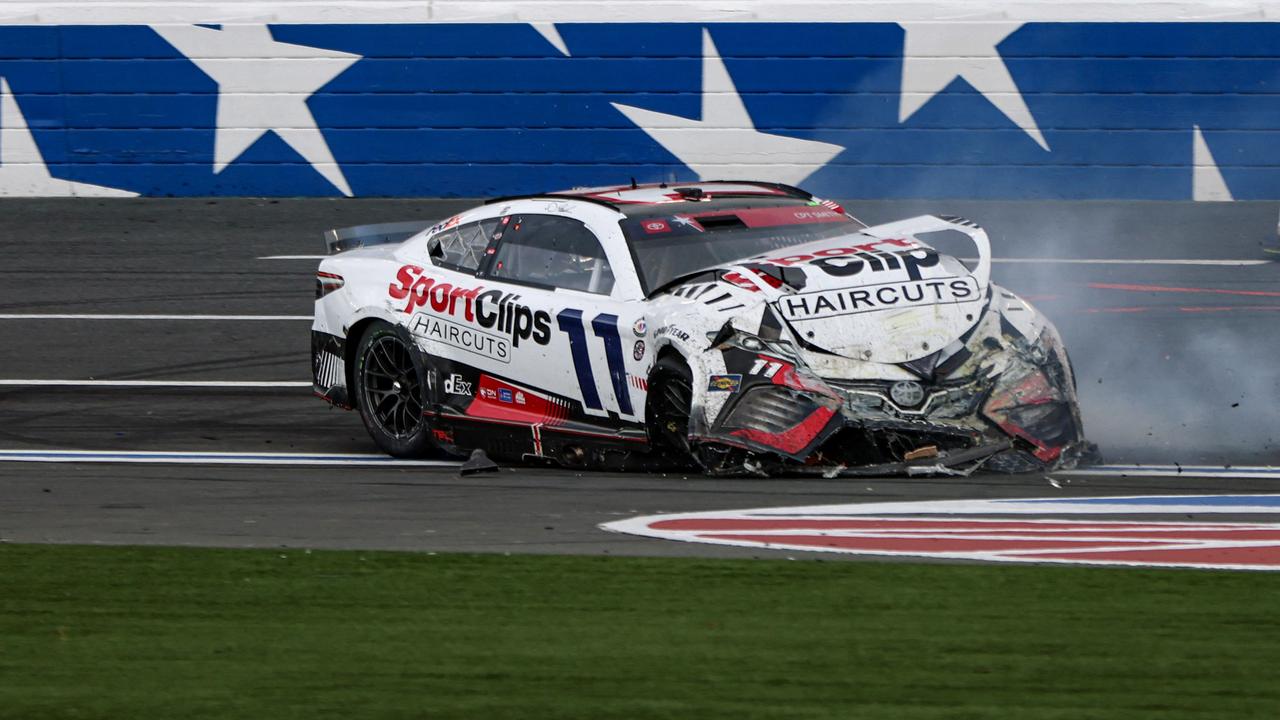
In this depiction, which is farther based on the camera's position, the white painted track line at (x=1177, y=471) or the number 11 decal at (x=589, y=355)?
the number 11 decal at (x=589, y=355)

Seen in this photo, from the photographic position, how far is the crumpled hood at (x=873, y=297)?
25.8 ft

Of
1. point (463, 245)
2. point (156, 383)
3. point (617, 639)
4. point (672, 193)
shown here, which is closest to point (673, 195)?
point (672, 193)

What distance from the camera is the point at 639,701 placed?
490cm

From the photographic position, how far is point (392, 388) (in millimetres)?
9398

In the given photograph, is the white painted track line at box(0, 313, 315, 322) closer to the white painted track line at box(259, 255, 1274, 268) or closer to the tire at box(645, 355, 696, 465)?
the white painted track line at box(259, 255, 1274, 268)

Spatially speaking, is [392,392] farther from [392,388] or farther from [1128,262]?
[1128,262]

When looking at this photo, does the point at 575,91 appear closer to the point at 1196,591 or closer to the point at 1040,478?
the point at 1040,478

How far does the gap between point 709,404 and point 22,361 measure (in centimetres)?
653

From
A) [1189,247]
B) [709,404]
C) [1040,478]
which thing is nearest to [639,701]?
[709,404]

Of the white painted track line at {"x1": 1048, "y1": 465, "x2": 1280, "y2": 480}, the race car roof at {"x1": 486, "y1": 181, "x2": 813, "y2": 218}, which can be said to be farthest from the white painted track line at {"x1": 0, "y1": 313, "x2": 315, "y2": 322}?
the white painted track line at {"x1": 1048, "y1": 465, "x2": 1280, "y2": 480}

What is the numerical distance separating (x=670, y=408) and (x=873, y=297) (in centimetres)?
104

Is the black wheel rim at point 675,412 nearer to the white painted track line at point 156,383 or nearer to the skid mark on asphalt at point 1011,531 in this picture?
the skid mark on asphalt at point 1011,531

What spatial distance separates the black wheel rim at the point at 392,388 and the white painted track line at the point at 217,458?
19 cm

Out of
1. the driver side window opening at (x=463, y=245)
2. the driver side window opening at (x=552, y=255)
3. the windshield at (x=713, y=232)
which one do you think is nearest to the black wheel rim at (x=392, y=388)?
the driver side window opening at (x=463, y=245)
